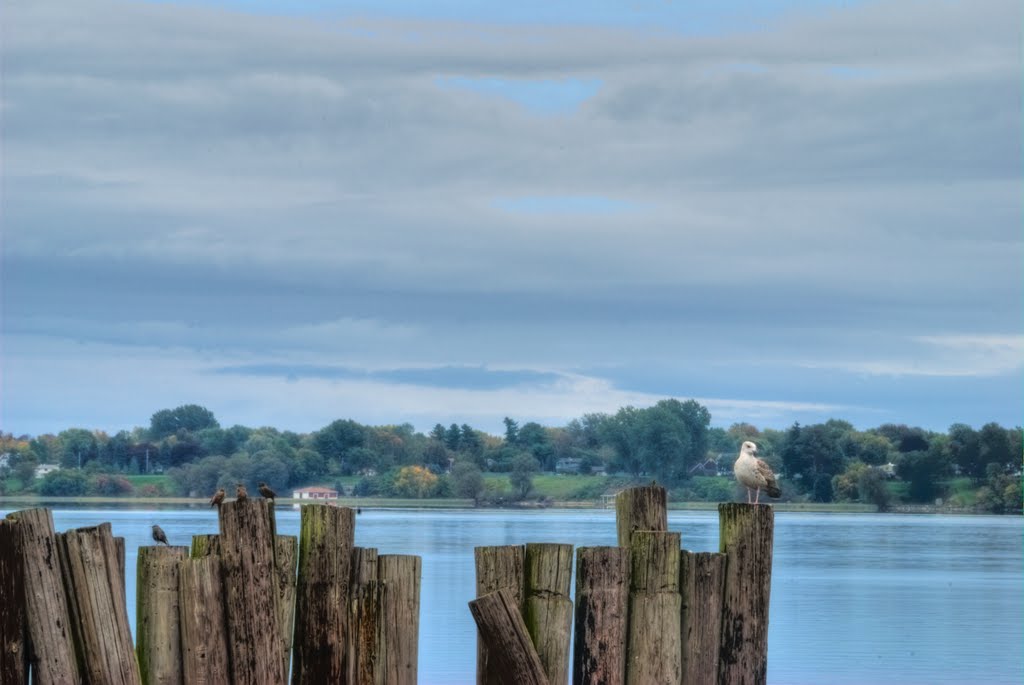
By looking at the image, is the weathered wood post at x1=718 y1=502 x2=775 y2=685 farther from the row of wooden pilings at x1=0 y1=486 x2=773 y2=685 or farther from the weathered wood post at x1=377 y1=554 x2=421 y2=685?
the weathered wood post at x1=377 y1=554 x2=421 y2=685

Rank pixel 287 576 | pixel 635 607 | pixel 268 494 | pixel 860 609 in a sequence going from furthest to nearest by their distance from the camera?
pixel 860 609 < pixel 268 494 < pixel 287 576 < pixel 635 607

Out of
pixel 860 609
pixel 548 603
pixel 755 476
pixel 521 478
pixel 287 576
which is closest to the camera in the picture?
pixel 548 603

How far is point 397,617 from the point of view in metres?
13.1

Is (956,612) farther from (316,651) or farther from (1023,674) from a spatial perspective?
(316,651)

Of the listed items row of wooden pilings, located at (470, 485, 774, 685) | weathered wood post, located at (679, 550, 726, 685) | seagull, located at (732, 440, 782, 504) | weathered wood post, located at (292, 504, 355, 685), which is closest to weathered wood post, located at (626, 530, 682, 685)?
row of wooden pilings, located at (470, 485, 774, 685)

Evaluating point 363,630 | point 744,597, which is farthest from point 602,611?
point 363,630

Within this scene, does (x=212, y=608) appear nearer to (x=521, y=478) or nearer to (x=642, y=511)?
(x=642, y=511)

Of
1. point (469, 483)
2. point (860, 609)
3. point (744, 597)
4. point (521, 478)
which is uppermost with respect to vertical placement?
point (521, 478)

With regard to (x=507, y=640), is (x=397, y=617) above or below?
above

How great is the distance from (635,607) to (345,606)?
2.28 m

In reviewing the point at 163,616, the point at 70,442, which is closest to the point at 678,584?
the point at 163,616

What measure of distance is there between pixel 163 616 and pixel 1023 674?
76.0 ft

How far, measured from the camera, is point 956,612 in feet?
154

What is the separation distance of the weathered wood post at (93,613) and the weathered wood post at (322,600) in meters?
1.34
